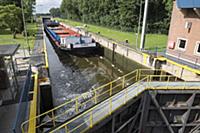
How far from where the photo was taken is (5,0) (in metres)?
47.2

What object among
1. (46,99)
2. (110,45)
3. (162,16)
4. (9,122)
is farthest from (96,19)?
(9,122)

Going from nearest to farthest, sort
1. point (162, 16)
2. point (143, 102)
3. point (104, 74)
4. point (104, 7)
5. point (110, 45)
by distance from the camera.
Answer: point (143, 102), point (104, 74), point (110, 45), point (162, 16), point (104, 7)

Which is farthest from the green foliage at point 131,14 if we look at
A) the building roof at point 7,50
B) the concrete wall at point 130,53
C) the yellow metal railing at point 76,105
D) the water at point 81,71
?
the building roof at point 7,50

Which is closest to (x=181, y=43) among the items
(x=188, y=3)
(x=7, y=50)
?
(x=188, y=3)

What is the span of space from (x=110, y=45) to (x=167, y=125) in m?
16.5

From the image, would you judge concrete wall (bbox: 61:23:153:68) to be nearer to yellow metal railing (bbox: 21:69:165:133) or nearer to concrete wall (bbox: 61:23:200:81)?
concrete wall (bbox: 61:23:200:81)

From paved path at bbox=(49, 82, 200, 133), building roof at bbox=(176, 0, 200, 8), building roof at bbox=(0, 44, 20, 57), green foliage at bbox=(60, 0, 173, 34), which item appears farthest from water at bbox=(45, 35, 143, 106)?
green foliage at bbox=(60, 0, 173, 34)

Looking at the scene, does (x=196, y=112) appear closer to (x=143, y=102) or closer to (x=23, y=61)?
(x=143, y=102)

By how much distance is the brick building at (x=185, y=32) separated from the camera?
591 inches

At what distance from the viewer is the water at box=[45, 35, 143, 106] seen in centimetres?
1562

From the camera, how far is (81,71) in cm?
2033

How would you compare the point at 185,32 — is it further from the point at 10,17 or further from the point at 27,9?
the point at 27,9

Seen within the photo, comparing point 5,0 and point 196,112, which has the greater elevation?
point 5,0

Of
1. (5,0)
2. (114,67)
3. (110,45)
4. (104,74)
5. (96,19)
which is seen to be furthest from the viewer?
(96,19)
